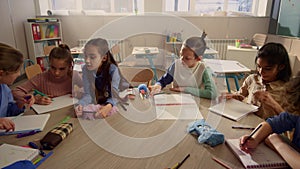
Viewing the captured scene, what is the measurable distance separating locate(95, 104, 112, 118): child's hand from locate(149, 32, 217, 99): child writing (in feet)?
1.31

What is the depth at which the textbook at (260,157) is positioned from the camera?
0.70 m

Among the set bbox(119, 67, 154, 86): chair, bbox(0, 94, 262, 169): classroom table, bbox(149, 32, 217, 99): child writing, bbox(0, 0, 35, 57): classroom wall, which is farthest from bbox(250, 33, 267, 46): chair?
bbox(0, 0, 35, 57): classroom wall

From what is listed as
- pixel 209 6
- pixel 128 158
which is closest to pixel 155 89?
pixel 128 158

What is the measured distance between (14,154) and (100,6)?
→ 432 cm

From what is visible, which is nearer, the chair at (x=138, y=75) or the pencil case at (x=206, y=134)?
the pencil case at (x=206, y=134)

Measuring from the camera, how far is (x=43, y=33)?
4.17m

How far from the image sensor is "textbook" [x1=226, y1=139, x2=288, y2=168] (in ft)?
2.29

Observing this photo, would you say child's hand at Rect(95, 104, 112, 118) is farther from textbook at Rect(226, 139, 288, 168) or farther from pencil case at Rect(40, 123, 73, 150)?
textbook at Rect(226, 139, 288, 168)

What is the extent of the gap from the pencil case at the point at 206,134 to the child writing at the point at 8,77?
30.9 inches

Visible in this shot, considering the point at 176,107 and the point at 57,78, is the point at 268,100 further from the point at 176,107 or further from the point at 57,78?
the point at 57,78

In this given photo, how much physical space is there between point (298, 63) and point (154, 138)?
12.1 feet

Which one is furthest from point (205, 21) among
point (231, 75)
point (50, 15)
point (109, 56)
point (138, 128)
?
point (138, 128)

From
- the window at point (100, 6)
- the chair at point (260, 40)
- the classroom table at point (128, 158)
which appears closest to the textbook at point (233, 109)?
the classroom table at point (128, 158)

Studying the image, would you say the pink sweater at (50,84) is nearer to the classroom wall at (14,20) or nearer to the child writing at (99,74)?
the child writing at (99,74)
